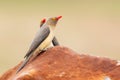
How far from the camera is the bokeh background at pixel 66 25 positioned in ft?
61.1

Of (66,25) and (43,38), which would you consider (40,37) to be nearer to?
(43,38)

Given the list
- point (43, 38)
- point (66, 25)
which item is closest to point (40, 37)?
point (43, 38)

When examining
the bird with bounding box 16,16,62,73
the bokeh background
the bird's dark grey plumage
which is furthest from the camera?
the bokeh background

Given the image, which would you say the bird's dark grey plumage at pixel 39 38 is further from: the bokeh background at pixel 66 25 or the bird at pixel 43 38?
the bokeh background at pixel 66 25

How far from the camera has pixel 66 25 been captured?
2320 centimetres

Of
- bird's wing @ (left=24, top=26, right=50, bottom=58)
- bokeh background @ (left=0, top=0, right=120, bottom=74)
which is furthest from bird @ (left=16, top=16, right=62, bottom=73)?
bokeh background @ (left=0, top=0, right=120, bottom=74)

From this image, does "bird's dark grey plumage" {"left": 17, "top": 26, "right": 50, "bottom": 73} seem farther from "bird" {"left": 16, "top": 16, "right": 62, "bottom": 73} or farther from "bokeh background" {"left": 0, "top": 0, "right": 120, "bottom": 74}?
"bokeh background" {"left": 0, "top": 0, "right": 120, "bottom": 74}

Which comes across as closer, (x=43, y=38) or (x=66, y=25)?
(x=43, y=38)

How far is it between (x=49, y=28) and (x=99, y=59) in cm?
224

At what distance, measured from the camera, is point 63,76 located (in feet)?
26.0

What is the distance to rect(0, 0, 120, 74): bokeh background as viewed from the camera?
18.6 metres

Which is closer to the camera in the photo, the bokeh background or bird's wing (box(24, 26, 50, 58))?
bird's wing (box(24, 26, 50, 58))

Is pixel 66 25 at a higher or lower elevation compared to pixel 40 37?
higher

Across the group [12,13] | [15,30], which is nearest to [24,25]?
[15,30]
